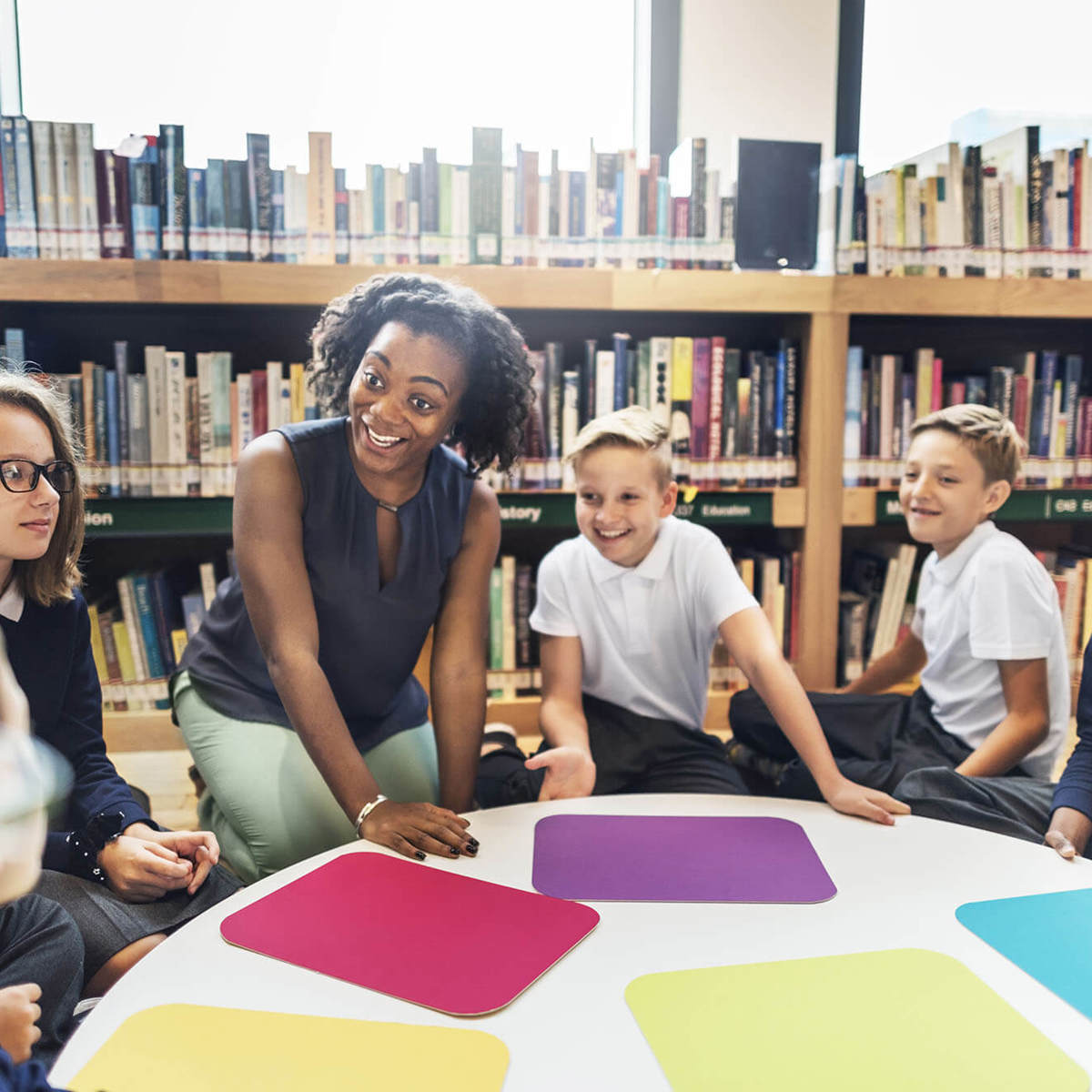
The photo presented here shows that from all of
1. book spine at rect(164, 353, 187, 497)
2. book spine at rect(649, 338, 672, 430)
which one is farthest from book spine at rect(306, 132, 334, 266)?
book spine at rect(649, 338, 672, 430)

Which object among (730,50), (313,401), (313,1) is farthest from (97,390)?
(730,50)

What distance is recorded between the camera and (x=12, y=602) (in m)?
1.27

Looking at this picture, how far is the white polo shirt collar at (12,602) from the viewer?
1260 millimetres

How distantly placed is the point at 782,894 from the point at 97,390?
79.8 inches

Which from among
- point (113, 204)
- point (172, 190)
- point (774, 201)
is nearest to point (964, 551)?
point (774, 201)

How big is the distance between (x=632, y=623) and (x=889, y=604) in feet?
3.87

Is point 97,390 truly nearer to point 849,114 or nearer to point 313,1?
point 313,1

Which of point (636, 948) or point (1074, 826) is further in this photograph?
point (1074, 826)

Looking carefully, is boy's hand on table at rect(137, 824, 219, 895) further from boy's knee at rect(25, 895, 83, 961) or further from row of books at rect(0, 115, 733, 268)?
row of books at rect(0, 115, 733, 268)

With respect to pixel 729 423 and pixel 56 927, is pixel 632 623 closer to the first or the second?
pixel 729 423

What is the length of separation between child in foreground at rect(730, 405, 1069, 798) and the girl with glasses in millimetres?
1129

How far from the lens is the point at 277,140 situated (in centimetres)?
279

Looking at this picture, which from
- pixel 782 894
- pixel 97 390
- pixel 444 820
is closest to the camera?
pixel 782 894

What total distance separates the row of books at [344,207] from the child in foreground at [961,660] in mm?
882
